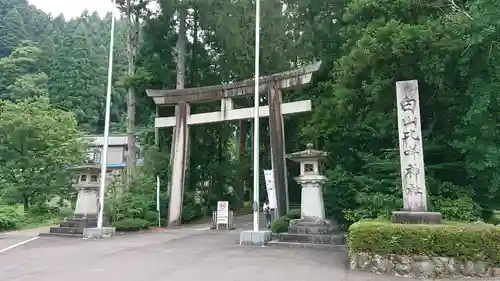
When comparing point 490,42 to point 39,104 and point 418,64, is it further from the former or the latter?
point 39,104

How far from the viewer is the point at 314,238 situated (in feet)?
38.1

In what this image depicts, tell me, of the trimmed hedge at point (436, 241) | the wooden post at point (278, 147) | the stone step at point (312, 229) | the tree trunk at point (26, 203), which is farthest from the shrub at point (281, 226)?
the tree trunk at point (26, 203)

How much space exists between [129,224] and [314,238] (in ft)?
26.1

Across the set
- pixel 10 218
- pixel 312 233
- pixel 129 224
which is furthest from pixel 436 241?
Result: pixel 10 218

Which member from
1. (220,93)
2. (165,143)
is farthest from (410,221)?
(165,143)

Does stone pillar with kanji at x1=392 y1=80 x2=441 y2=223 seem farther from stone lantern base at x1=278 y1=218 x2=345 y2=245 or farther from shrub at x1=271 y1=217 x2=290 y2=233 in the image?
shrub at x1=271 y1=217 x2=290 y2=233

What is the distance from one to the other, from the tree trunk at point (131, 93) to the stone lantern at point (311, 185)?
1052 cm

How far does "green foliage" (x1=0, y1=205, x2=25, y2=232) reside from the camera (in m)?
16.6

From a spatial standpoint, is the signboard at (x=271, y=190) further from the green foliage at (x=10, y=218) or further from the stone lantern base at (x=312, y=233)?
the green foliage at (x=10, y=218)

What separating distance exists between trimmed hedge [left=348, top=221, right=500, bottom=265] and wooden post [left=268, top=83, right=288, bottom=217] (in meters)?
7.05

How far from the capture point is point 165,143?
73.7 ft

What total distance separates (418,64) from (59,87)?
42028mm

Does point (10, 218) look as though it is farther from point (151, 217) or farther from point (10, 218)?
point (151, 217)

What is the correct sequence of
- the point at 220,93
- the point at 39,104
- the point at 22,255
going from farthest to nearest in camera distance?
the point at 39,104 → the point at 220,93 → the point at 22,255
